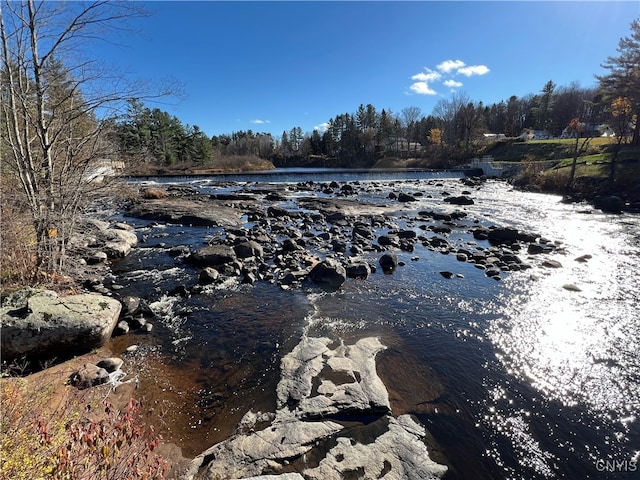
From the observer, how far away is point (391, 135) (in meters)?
93.0

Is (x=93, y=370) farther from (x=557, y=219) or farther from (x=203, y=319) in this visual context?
(x=557, y=219)

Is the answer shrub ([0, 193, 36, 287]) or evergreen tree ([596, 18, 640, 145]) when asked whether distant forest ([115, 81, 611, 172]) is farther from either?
shrub ([0, 193, 36, 287])

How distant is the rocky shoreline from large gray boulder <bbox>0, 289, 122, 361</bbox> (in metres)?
0.02

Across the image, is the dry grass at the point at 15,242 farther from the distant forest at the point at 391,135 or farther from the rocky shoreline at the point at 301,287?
the distant forest at the point at 391,135

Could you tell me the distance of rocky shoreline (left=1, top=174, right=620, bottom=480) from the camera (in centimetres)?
456

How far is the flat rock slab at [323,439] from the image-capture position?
4305 millimetres

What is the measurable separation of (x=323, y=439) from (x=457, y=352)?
4008 mm

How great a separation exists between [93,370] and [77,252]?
8058mm

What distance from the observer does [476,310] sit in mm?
9375

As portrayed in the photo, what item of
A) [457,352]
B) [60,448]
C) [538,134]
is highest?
[538,134]

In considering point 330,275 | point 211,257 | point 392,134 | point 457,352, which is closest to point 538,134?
point 392,134

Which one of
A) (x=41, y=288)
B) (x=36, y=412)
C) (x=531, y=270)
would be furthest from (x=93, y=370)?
(x=531, y=270)

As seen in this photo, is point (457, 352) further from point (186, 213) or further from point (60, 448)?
point (186, 213)

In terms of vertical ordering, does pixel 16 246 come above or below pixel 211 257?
above
